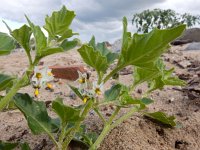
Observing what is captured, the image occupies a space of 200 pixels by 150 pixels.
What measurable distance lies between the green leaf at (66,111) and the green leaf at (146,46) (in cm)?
22

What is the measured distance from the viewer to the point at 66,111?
4.17ft

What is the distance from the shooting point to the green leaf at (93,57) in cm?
128

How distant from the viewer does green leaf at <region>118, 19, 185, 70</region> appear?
47.6 inches

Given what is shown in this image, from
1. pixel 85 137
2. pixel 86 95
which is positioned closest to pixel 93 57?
pixel 86 95

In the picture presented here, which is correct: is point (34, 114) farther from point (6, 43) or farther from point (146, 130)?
point (146, 130)

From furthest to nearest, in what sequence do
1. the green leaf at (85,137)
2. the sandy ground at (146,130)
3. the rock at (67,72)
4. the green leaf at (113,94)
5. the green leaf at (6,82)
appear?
the rock at (67,72)
the sandy ground at (146,130)
the green leaf at (85,137)
the green leaf at (113,94)
the green leaf at (6,82)

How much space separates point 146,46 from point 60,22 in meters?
0.30

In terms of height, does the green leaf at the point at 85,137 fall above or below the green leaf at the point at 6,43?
below

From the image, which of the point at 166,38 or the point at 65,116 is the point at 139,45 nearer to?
the point at 166,38

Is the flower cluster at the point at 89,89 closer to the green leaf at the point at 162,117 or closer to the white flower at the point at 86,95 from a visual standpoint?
the white flower at the point at 86,95

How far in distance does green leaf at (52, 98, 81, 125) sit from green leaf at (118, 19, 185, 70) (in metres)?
0.22

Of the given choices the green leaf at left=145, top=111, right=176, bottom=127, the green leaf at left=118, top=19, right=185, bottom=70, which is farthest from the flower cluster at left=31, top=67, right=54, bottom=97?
the green leaf at left=145, top=111, right=176, bottom=127

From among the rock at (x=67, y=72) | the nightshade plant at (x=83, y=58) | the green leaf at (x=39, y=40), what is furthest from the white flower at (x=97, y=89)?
the rock at (x=67, y=72)

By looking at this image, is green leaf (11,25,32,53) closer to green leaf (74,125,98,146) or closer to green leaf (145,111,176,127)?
green leaf (74,125,98,146)
